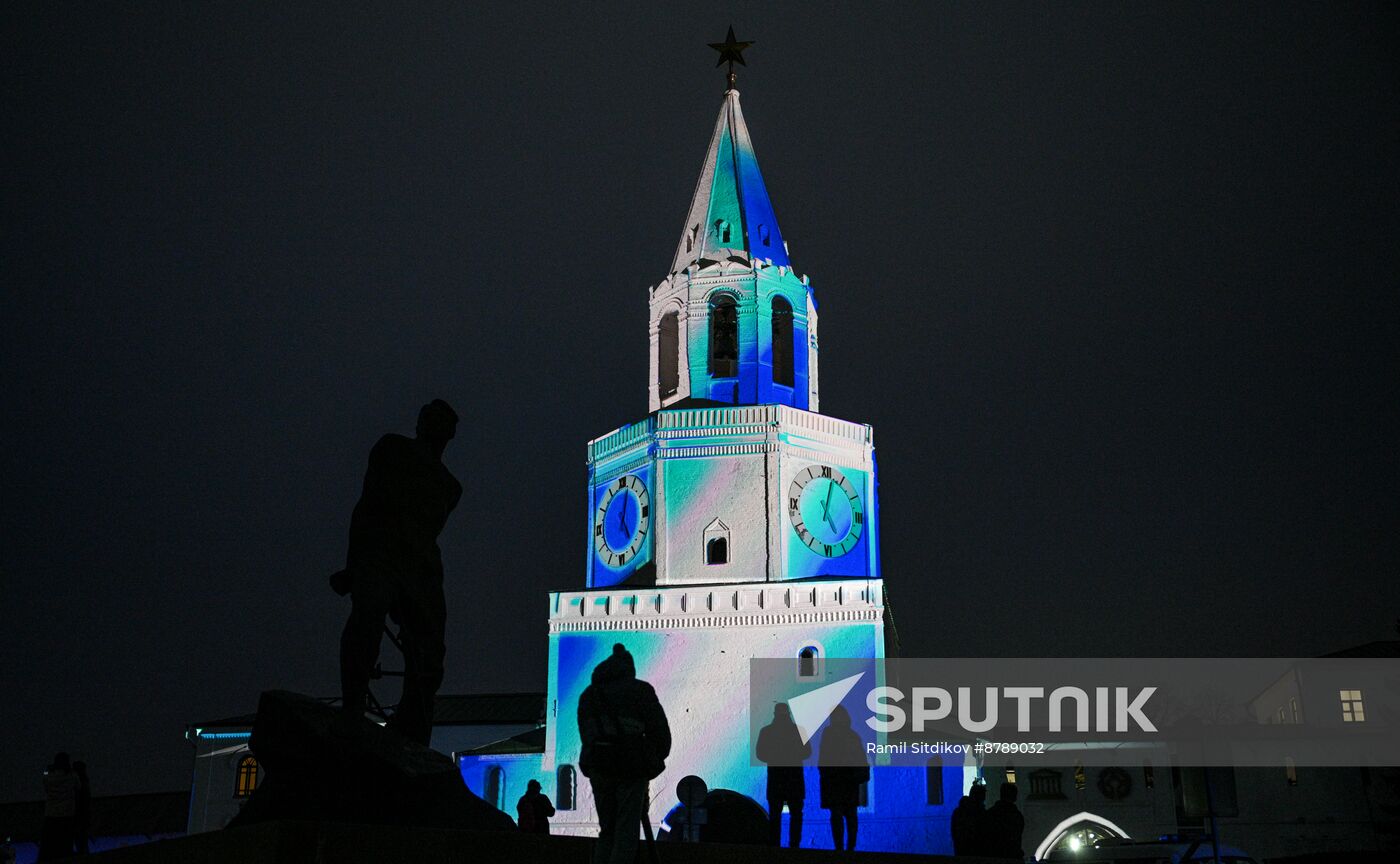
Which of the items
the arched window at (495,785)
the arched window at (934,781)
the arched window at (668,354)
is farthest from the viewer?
the arched window at (668,354)

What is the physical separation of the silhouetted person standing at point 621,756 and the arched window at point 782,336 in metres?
33.3

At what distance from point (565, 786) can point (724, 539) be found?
788cm

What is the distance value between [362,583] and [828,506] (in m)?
29.7

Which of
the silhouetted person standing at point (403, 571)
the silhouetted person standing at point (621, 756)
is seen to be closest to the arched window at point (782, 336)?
the silhouetted person standing at point (403, 571)

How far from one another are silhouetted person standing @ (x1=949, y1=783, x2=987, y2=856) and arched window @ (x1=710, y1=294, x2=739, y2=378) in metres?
27.3

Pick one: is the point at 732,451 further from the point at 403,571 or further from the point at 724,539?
the point at 403,571

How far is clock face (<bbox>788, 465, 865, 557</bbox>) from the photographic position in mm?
41375

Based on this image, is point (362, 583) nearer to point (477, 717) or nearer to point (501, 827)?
point (501, 827)

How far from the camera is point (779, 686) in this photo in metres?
38.7

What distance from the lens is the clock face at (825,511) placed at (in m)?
41.4

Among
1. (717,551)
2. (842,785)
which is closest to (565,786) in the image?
(717,551)

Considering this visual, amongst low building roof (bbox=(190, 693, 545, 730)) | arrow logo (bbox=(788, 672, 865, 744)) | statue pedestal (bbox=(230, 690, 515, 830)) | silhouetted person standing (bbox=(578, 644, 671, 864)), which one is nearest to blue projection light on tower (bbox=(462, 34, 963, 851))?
arrow logo (bbox=(788, 672, 865, 744))

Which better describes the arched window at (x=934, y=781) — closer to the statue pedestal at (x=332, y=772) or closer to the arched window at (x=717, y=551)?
the arched window at (x=717, y=551)

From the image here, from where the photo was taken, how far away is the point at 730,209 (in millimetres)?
46031
